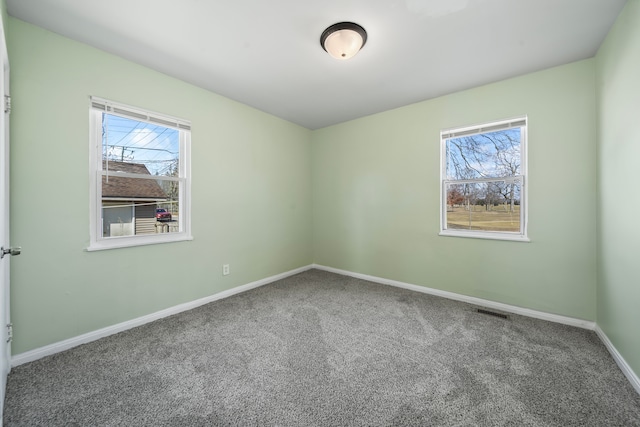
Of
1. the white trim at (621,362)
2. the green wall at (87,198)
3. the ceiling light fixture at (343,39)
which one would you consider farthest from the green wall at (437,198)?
the ceiling light fixture at (343,39)

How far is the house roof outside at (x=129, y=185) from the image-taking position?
7.41 ft

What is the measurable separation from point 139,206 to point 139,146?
0.60 m

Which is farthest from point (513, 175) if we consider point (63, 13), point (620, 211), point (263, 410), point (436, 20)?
point (63, 13)

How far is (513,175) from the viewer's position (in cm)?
272

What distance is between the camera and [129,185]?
239 centimetres

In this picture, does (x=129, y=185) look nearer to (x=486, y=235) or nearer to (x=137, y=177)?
(x=137, y=177)

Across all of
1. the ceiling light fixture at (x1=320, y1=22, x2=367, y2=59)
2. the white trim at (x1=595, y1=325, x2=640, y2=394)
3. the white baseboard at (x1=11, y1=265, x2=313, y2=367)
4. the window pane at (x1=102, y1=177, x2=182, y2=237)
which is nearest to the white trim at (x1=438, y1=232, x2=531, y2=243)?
the white trim at (x1=595, y1=325, x2=640, y2=394)

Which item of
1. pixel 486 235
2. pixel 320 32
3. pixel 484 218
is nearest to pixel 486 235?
pixel 486 235

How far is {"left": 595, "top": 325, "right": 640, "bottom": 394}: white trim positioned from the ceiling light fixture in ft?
9.78

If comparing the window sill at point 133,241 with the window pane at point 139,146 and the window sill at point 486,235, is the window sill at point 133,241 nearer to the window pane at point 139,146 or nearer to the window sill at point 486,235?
the window pane at point 139,146

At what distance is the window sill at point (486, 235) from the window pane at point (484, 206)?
63 millimetres

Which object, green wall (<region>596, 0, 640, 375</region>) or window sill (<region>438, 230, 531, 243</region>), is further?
window sill (<region>438, 230, 531, 243</region>)

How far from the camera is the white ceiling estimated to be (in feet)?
5.63

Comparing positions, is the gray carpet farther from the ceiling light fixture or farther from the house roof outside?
the ceiling light fixture
